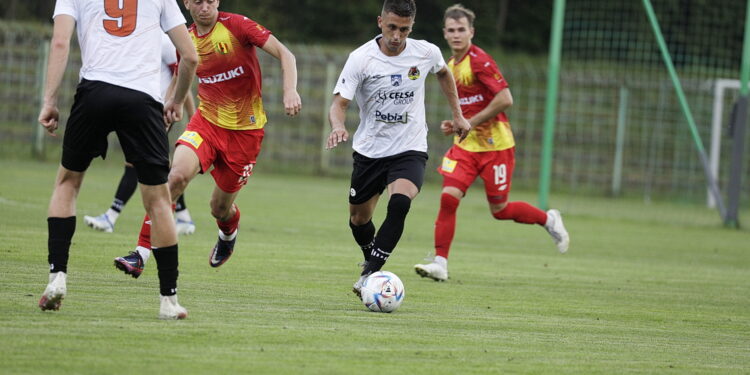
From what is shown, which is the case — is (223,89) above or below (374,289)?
above

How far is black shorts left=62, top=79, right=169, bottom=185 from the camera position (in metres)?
6.07

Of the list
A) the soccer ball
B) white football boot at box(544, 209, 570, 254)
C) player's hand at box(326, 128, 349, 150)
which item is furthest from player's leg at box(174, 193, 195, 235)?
the soccer ball

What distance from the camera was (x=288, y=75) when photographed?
7777mm

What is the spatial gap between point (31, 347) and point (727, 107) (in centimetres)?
2278

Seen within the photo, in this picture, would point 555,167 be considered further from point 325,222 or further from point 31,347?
point 31,347

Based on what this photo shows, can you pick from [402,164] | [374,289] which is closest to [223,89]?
[402,164]

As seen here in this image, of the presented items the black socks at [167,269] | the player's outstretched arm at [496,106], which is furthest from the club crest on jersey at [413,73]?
the black socks at [167,269]

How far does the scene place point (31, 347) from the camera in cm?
527

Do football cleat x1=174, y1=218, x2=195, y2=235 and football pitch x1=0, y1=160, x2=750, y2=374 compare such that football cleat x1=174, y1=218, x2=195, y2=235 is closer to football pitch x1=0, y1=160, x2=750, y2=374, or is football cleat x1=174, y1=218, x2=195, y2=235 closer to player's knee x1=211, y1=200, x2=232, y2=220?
football pitch x1=0, y1=160, x2=750, y2=374

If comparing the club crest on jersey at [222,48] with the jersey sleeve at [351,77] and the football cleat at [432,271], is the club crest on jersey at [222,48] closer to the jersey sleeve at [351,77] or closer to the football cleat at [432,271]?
the jersey sleeve at [351,77]

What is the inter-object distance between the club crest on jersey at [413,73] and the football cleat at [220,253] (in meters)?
2.18

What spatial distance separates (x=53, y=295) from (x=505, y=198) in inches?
232

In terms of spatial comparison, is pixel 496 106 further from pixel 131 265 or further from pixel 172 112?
pixel 172 112

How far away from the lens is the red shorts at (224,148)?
8.51 m
